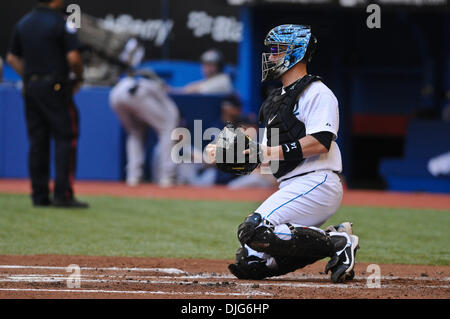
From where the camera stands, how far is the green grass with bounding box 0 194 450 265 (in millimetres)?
6254

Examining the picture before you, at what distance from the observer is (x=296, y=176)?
16.3ft

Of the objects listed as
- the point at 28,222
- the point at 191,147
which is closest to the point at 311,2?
the point at 191,147

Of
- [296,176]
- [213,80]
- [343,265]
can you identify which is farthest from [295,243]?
[213,80]

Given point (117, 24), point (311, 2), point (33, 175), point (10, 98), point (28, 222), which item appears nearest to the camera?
point (28, 222)

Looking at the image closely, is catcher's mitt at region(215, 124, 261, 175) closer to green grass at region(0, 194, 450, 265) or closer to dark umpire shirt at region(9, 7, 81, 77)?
green grass at region(0, 194, 450, 265)

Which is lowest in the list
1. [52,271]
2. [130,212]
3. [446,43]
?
[130,212]

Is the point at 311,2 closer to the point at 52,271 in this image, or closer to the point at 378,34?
the point at 378,34

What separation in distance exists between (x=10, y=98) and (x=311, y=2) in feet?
15.3

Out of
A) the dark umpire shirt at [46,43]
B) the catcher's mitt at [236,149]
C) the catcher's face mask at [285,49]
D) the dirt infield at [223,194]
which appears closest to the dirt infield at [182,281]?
the catcher's mitt at [236,149]

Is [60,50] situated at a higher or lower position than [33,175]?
higher

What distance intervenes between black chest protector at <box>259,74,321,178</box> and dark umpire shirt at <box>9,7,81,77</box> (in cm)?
403

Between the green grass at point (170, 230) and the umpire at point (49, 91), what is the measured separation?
33 centimetres

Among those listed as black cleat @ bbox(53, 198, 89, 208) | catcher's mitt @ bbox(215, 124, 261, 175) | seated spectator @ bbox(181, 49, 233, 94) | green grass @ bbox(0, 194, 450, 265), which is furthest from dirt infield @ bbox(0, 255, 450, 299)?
seated spectator @ bbox(181, 49, 233, 94)

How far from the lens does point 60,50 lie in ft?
28.3
